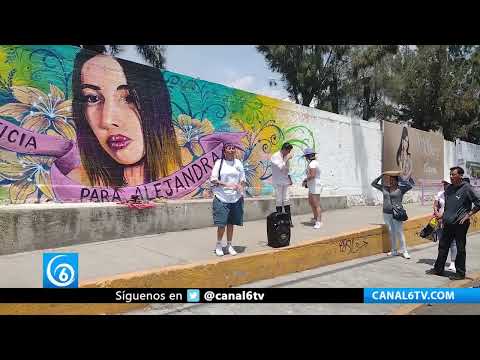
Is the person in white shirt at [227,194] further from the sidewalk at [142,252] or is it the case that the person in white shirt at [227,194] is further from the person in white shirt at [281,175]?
the person in white shirt at [281,175]

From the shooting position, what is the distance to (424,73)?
20766mm

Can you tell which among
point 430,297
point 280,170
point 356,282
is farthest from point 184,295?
point 280,170

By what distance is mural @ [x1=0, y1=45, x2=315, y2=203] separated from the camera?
600cm

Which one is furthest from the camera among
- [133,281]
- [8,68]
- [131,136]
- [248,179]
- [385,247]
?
[248,179]

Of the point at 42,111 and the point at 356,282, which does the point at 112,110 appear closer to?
the point at 42,111

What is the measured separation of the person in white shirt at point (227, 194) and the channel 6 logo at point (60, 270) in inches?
73.8

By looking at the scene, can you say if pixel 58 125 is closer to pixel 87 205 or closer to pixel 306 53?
pixel 87 205

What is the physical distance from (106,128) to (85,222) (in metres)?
1.75

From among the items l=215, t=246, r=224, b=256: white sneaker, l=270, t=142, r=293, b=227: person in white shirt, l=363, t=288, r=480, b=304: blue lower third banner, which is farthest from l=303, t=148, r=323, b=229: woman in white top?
l=363, t=288, r=480, b=304: blue lower third banner

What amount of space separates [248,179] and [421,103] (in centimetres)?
1661

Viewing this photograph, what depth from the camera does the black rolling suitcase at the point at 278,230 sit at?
6.07 m

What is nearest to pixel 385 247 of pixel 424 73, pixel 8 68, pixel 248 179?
pixel 248 179

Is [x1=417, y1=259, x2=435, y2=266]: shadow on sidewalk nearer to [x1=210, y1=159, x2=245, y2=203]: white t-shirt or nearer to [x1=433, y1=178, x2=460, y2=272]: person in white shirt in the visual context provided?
[x1=433, y1=178, x2=460, y2=272]: person in white shirt

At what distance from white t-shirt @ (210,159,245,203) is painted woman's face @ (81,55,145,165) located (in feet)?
7.50
